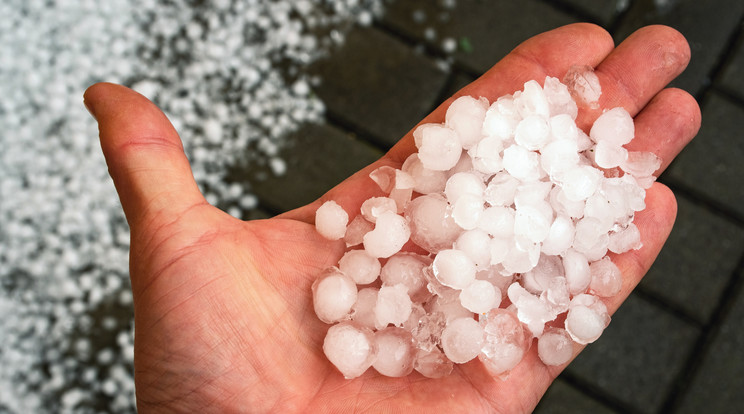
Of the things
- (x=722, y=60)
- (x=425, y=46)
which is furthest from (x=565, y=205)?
(x=722, y=60)

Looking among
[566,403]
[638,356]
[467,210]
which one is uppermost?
[467,210]

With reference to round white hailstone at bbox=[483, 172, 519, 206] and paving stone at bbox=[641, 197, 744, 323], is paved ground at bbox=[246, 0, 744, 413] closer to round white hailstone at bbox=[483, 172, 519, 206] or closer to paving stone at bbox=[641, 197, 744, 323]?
paving stone at bbox=[641, 197, 744, 323]

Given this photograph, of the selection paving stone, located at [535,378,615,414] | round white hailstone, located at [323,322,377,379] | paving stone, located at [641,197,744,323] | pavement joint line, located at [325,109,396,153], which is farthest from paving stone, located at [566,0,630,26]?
round white hailstone, located at [323,322,377,379]

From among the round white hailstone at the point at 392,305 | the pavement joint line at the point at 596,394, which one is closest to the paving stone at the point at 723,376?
the pavement joint line at the point at 596,394

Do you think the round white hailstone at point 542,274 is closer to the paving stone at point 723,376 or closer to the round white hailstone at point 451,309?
the round white hailstone at point 451,309

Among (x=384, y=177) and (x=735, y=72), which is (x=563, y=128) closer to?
(x=384, y=177)

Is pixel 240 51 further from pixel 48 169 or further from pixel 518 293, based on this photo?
pixel 518 293

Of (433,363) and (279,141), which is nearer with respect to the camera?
(433,363)
